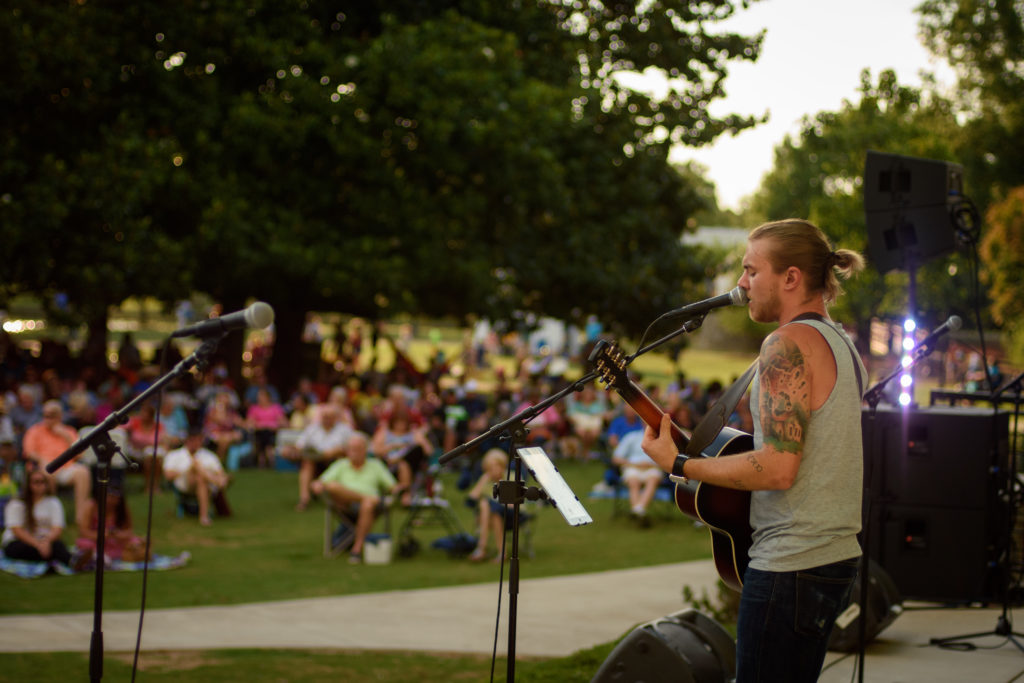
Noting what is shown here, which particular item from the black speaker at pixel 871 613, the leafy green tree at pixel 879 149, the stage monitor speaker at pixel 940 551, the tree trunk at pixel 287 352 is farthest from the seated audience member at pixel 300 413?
the leafy green tree at pixel 879 149

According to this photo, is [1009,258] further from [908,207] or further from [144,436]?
[908,207]

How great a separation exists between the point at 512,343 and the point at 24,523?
32898 mm

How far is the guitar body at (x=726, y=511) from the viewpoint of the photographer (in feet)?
10.6

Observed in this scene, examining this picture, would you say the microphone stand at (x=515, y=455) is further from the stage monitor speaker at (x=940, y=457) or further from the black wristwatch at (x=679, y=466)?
the stage monitor speaker at (x=940, y=457)

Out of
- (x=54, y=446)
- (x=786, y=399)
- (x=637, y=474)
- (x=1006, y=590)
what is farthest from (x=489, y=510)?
(x=786, y=399)

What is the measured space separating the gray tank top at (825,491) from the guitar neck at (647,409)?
1.49 feet

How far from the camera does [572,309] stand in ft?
66.9

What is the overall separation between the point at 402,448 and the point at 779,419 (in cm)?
1056

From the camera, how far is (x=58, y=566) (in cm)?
955

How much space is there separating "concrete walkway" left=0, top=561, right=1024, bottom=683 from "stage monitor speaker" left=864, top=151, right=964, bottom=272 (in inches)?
93.0

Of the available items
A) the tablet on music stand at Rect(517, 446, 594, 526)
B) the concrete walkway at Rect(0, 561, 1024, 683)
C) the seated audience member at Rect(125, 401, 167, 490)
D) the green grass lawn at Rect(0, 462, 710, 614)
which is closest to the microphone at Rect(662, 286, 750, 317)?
the tablet on music stand at Rect(517, 446, 594, 526)

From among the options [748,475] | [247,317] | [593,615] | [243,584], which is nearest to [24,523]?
[243,584]

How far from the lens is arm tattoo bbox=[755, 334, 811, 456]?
2943mm

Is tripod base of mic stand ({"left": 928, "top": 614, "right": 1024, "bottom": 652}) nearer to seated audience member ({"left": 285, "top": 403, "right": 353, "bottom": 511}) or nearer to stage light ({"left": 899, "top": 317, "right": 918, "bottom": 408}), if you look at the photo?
stage light ({"left": 899, "top": 317, "right": 918, "bottom": 408})
